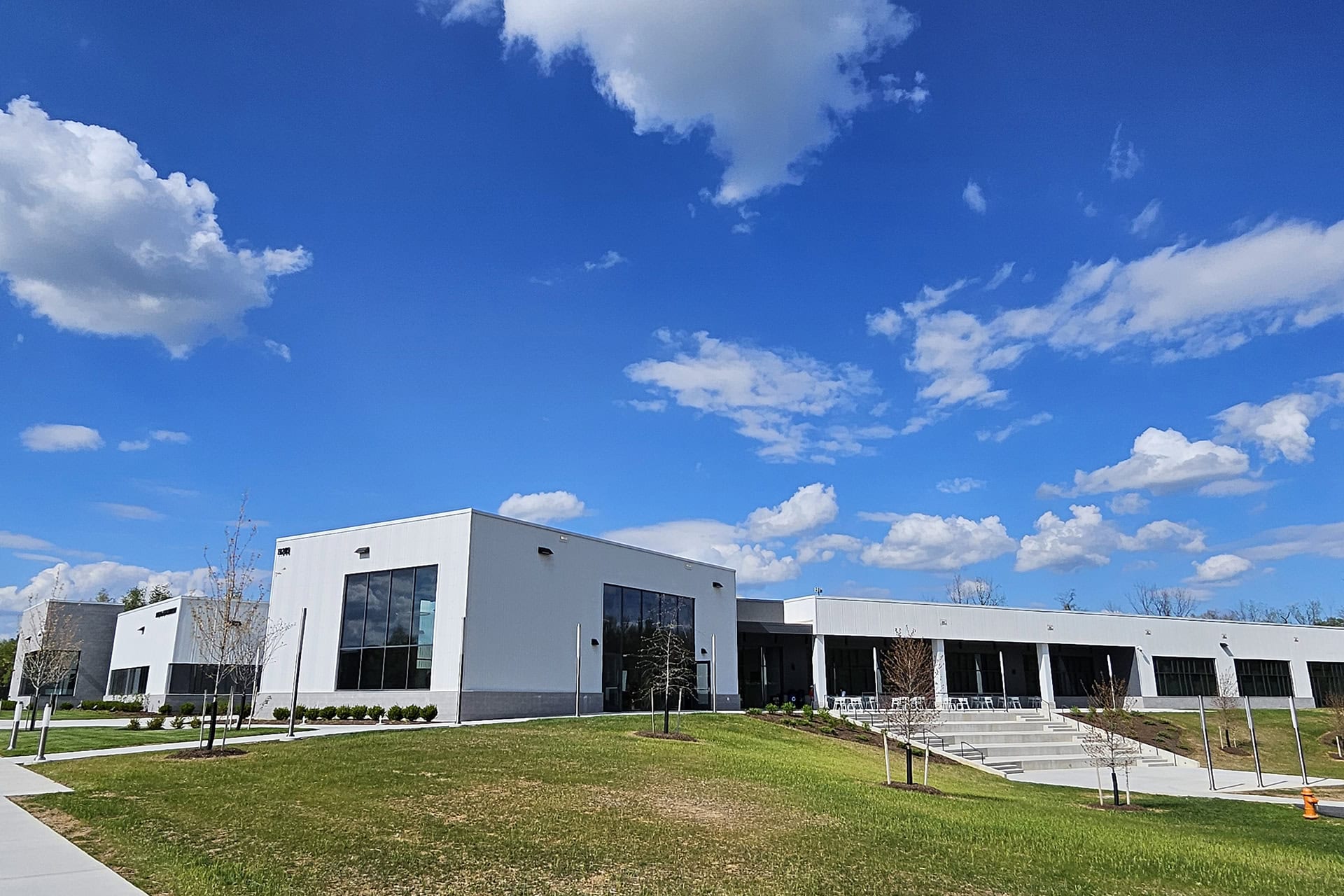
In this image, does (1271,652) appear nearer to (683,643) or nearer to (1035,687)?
(1035,687)

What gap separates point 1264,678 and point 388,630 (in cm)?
5414

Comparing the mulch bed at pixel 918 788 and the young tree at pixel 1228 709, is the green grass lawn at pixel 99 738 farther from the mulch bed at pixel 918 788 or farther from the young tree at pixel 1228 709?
the young tree at pixel 1228 709

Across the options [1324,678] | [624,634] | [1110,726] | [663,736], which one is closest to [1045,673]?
[1324,678]

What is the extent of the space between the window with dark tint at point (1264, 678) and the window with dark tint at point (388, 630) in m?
50.4

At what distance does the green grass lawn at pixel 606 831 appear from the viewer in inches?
367

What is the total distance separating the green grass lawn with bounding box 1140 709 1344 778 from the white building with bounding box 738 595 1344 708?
3.09m

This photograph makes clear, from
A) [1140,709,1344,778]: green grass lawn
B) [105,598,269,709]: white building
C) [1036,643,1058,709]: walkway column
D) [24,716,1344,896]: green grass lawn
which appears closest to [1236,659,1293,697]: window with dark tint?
[1140,709,1344,778]: green grass lawn

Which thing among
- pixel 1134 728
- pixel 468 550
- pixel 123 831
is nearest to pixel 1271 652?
pixel 1134 728

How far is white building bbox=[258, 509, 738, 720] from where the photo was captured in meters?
29.5

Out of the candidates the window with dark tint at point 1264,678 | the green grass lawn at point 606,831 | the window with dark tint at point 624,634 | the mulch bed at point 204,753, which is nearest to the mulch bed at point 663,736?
the green grass lawn at point 606,831

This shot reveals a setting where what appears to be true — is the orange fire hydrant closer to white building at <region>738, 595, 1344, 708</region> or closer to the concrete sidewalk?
the concrete sidewalk

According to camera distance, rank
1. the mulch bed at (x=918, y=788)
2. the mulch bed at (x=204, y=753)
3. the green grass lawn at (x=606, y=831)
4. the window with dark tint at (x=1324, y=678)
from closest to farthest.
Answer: the green grass lawn at (x=606, y=831) → the mulch bed at (x=204, y=753) → the mulch bed at (x=918, y=788) → the window with dark tint at (x=1324, y=678)

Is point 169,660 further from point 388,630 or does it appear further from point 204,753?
point 204,753

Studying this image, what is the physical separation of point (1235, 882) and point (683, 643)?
28625mm
